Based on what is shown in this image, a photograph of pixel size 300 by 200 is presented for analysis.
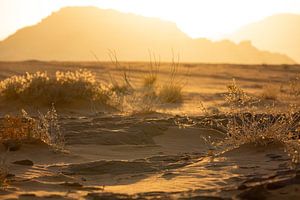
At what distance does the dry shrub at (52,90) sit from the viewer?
12836 mm

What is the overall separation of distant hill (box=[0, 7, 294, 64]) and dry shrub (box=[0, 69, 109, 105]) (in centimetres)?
9060

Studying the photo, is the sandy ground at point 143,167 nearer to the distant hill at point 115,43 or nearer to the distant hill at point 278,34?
the distant hill at point 115,43

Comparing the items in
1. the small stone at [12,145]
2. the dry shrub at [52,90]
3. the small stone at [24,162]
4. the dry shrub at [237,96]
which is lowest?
the small stone at [24,162]

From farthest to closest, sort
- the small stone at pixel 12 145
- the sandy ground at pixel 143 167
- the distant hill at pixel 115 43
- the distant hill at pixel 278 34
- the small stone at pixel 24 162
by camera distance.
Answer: the distant hill at pixel 278 34
the distant hill at pixel 115 43
the small stone at pixel 12 145
the small stone at pixel 24 162
the sandy ground at pixel 143 167

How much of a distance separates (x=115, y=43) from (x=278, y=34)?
71.1 metres

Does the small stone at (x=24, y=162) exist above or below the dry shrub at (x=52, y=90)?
below

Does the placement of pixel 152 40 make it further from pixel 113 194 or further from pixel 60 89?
pixel 113 194

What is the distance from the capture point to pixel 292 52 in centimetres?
15375

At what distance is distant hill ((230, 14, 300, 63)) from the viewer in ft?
528

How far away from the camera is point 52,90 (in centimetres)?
1286

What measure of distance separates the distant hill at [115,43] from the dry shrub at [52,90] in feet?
297

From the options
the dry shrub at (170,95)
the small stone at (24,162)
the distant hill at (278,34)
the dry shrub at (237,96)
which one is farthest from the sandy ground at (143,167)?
the distant hill at (278,34)

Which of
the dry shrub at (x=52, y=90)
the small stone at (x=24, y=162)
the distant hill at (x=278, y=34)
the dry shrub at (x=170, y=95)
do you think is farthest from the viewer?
the distant hill at (x=278, y=34)

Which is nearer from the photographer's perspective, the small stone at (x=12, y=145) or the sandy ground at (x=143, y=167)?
the sandy ground at (x=143, y=167)
